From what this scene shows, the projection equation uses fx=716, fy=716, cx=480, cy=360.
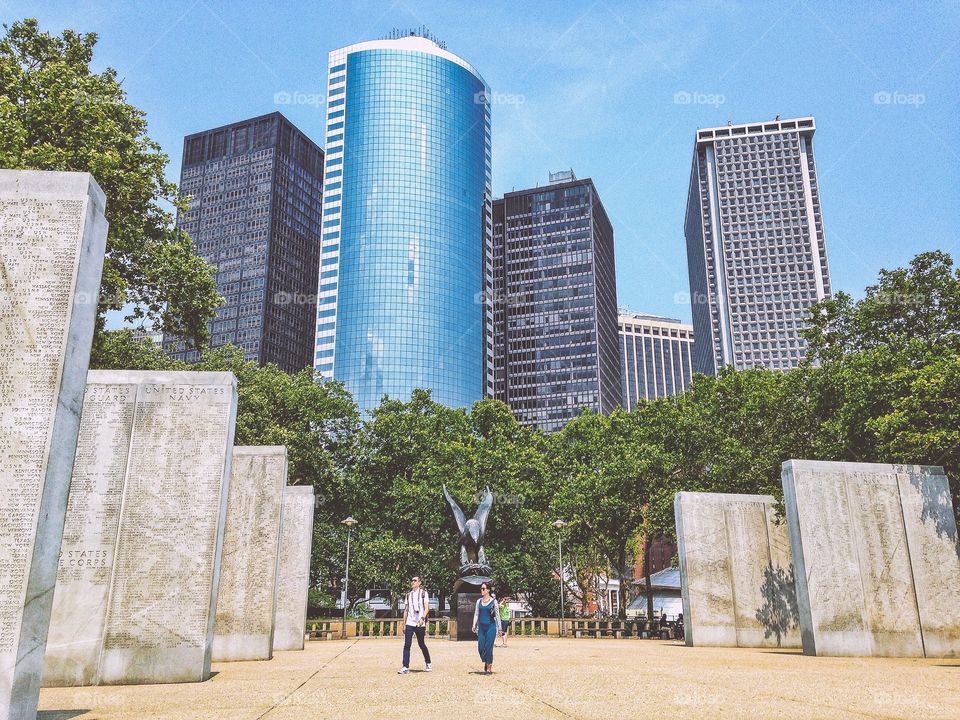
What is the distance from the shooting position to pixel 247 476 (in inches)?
747

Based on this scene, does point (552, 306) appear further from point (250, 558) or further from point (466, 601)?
point (250, 558)

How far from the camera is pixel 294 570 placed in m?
23.7

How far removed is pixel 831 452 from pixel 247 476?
750 inches

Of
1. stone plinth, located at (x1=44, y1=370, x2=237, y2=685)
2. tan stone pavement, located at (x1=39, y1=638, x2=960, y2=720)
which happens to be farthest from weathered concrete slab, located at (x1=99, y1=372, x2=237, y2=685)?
tan stone pavement, located at (x1=39, y1=638, x2=960, y2=720)

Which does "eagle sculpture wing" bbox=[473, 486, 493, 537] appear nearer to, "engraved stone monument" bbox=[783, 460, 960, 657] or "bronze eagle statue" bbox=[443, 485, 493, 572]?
"bronze eagle statue" bbox=[443, 485, 493, 572]

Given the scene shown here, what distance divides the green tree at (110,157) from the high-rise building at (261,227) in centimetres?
11546

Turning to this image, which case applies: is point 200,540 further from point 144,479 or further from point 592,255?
point 592,255

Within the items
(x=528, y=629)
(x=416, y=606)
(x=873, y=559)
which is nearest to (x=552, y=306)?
(x=528, y=629)

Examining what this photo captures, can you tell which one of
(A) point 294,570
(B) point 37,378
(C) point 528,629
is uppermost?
(B) point 37,378

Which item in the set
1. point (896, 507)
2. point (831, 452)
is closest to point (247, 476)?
point (896, 507)

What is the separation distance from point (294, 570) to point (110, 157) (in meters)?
13.8

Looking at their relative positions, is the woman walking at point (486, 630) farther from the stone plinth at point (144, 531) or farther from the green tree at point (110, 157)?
the green tree at point (110, 157)

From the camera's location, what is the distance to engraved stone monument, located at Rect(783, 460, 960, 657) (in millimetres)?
18516

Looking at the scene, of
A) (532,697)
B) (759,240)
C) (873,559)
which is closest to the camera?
(532,697)
